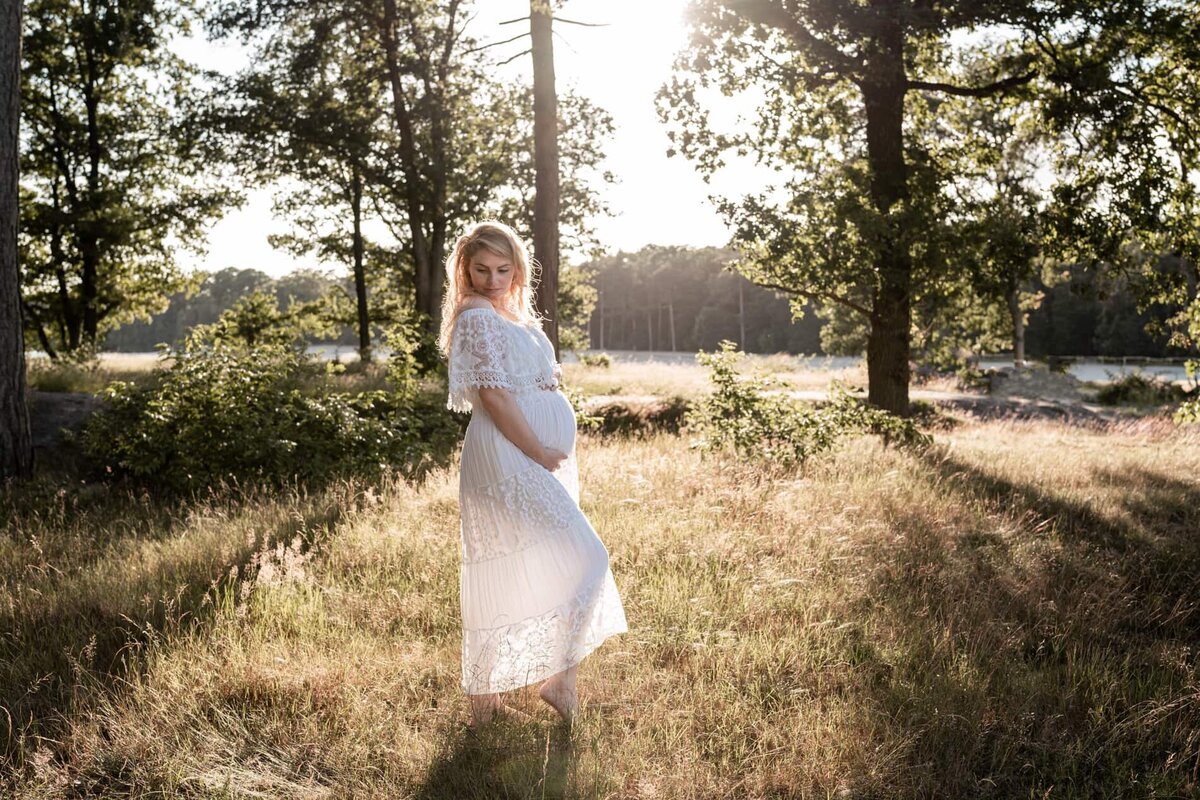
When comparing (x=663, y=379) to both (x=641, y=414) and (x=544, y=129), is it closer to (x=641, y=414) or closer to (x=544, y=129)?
(x=641, y=414)

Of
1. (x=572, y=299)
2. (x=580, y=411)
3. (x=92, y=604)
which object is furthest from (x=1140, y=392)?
(x=92, y=604)

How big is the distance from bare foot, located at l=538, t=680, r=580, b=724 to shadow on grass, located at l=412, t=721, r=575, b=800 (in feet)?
0.22

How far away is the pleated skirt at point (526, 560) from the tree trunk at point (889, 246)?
10.1 meters

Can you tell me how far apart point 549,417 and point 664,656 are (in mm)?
1573

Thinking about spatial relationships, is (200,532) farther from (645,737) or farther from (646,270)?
(646,270)

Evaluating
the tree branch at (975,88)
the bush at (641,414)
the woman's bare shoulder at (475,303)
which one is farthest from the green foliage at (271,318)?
the woman's bare shoulder at (475,303)

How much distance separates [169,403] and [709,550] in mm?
6786

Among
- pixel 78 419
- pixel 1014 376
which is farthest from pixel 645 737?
pixel 1014 376

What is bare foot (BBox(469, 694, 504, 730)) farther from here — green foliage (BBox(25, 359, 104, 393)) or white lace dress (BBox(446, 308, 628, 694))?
green foliage (BBox(25, 359, 104, 393))

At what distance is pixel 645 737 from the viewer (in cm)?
357

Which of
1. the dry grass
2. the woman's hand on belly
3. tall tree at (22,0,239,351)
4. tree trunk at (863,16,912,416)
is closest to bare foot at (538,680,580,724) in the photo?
the woman's hand on belly

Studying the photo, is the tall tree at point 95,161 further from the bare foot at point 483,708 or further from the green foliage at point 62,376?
the bare foot at point 483,708

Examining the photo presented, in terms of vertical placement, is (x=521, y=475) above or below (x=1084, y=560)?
above

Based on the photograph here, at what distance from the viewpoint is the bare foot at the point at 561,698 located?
3.69 m
